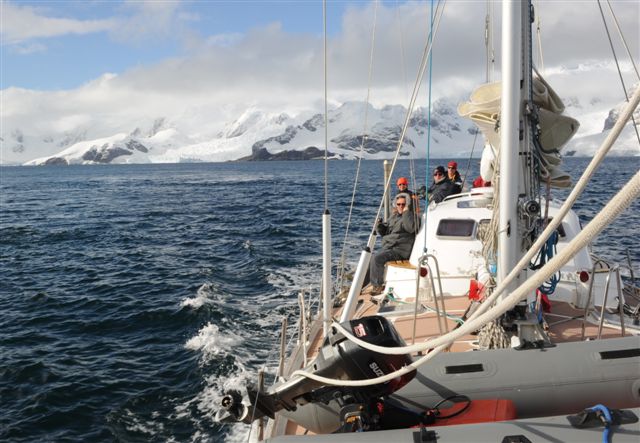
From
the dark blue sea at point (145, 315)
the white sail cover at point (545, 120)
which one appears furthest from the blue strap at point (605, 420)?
the dark blue sea at point (145, 315)

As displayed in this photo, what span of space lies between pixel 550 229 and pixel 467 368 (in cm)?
191

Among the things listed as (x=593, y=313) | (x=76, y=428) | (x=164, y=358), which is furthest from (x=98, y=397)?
(x=593, y=313)

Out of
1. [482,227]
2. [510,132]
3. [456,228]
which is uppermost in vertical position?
[510,132]

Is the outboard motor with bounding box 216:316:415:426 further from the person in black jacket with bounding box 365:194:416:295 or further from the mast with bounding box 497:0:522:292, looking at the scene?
the person in black jacket with bounding box 365:194:416:295

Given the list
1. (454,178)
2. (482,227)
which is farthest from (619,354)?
(454,178)

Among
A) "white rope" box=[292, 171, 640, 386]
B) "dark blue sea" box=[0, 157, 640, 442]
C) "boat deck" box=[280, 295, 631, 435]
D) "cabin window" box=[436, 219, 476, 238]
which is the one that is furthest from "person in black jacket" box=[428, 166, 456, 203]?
"white rope" box=[292, 171, 640, 386]

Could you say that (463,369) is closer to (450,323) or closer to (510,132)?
(510,132)

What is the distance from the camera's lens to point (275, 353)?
9148 mm

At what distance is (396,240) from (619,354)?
15.5 ft

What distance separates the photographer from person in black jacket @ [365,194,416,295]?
8422 mm

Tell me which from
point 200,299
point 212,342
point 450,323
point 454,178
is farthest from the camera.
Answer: point 200,299

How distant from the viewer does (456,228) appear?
7.83m

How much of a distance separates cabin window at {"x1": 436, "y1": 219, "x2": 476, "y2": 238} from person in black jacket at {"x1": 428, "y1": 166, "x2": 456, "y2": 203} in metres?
2.33

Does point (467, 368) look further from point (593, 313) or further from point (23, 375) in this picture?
point (23, 375)
